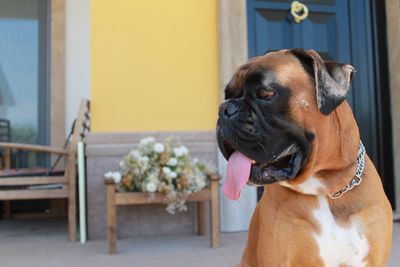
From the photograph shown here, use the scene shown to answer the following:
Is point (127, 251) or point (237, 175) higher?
point (237, 175)

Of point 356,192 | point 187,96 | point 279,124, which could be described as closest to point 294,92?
point 279,124

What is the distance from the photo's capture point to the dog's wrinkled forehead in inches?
64.7

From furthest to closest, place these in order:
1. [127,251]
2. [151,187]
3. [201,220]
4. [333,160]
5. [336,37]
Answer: [336,37] < [201,220] < [127,251] < [151,187] < [333,160]

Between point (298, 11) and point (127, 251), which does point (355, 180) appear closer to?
point (127, 251)

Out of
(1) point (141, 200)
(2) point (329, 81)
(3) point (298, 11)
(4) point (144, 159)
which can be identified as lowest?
(1) point (141, 200)

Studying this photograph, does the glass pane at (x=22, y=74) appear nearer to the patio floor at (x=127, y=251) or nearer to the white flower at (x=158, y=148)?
the patio floor at (x=127, y=251)

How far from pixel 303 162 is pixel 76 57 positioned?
4043 millimetres

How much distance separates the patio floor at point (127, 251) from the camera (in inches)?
125

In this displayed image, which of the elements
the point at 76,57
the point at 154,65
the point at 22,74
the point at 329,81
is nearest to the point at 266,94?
the point at 329,81

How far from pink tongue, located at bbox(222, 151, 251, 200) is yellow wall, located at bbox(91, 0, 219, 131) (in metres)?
2.52

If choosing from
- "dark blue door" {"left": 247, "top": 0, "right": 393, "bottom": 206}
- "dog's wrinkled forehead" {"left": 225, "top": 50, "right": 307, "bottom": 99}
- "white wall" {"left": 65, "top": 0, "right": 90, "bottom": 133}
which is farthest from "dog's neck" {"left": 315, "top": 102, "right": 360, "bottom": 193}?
"white wall" {"left": 65, "top": 0, "right": 90, "bottom": 133}

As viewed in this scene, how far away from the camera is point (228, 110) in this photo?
167cm

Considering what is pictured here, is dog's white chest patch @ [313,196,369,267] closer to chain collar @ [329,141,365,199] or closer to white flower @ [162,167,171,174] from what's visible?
chain collar @ [329,141,365,199]

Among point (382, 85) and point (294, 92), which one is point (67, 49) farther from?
point (294, 92)
